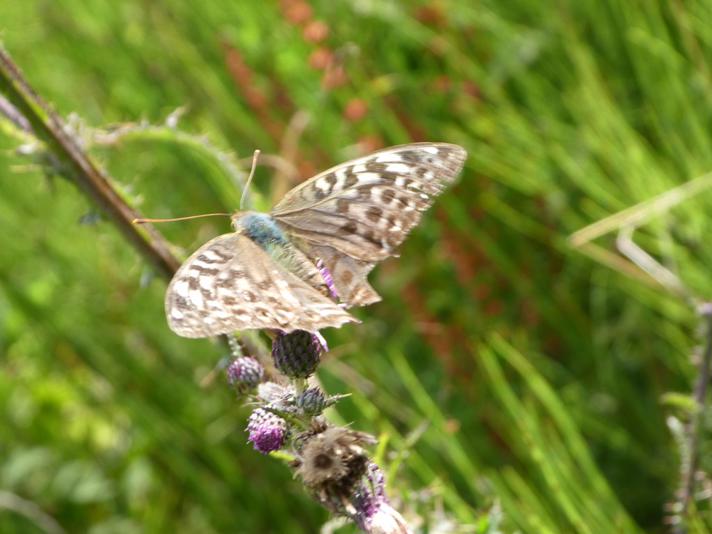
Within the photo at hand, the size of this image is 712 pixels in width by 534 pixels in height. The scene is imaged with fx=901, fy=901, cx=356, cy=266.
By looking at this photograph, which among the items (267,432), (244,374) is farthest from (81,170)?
(267,432)

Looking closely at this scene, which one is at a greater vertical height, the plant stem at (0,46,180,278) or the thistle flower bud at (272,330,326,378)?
the plant stem at (0,46,180,278)

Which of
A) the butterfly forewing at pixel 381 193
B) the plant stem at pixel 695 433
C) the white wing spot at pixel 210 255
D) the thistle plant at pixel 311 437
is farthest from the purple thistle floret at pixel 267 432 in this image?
the plant stem at pixel 695 433

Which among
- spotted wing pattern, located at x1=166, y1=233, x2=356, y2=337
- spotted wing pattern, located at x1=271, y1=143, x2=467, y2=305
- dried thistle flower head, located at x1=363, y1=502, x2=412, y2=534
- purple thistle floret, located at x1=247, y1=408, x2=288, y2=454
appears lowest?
dried thistle flower head, located at x1=363, y1=502, x2=412, y2=534

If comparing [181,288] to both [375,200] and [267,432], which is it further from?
[375,200]

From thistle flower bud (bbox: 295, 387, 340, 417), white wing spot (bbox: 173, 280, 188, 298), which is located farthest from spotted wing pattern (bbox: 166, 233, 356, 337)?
thistle flower bud (bbox: 295, 387, 340, 417)

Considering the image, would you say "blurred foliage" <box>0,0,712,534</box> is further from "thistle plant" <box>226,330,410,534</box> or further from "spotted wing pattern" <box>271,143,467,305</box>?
"thistle plant" <box>226,330,410,534</box>

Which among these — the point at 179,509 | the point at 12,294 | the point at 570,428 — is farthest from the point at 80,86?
the point at 570,428

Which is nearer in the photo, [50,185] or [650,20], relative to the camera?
[50,185]

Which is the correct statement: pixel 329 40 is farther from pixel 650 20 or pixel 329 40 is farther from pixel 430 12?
pixel 650 20
